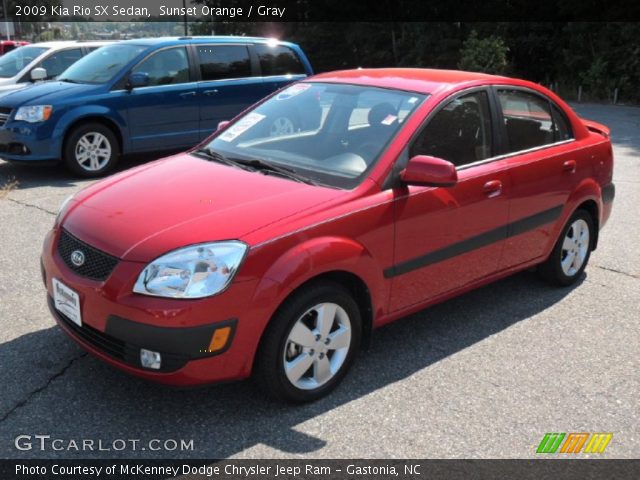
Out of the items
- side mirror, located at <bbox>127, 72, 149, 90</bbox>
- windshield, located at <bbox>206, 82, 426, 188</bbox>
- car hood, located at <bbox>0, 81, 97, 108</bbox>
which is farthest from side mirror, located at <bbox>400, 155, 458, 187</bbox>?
car hood, located at <bbox>0, 81, 97, 108</bbox>

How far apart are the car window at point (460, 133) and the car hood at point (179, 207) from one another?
709mm

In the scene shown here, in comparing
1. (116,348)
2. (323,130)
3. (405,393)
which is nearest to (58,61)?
(323,130)

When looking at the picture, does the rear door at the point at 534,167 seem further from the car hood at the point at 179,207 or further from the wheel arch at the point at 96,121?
the wheel arch at the point at 96,121

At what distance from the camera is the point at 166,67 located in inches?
340

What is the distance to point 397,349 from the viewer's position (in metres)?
3.97

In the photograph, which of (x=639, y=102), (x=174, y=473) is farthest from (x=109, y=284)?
(x=639, y=102)

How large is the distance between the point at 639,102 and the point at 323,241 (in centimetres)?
1919

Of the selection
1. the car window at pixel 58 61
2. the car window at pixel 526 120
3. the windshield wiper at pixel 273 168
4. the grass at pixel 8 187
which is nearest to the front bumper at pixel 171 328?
the windshield wiper at pixel 273 168

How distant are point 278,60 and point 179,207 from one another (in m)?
6.90

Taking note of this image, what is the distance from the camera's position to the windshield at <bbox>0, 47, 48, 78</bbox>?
10742mm

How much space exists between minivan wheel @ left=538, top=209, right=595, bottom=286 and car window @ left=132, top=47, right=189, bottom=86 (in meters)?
5.59

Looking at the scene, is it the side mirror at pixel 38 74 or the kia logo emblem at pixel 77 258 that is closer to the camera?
the kia logo emblem at pixel 77 258

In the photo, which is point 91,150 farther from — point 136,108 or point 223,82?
point 223,82

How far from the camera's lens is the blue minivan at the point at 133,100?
26.0ft
